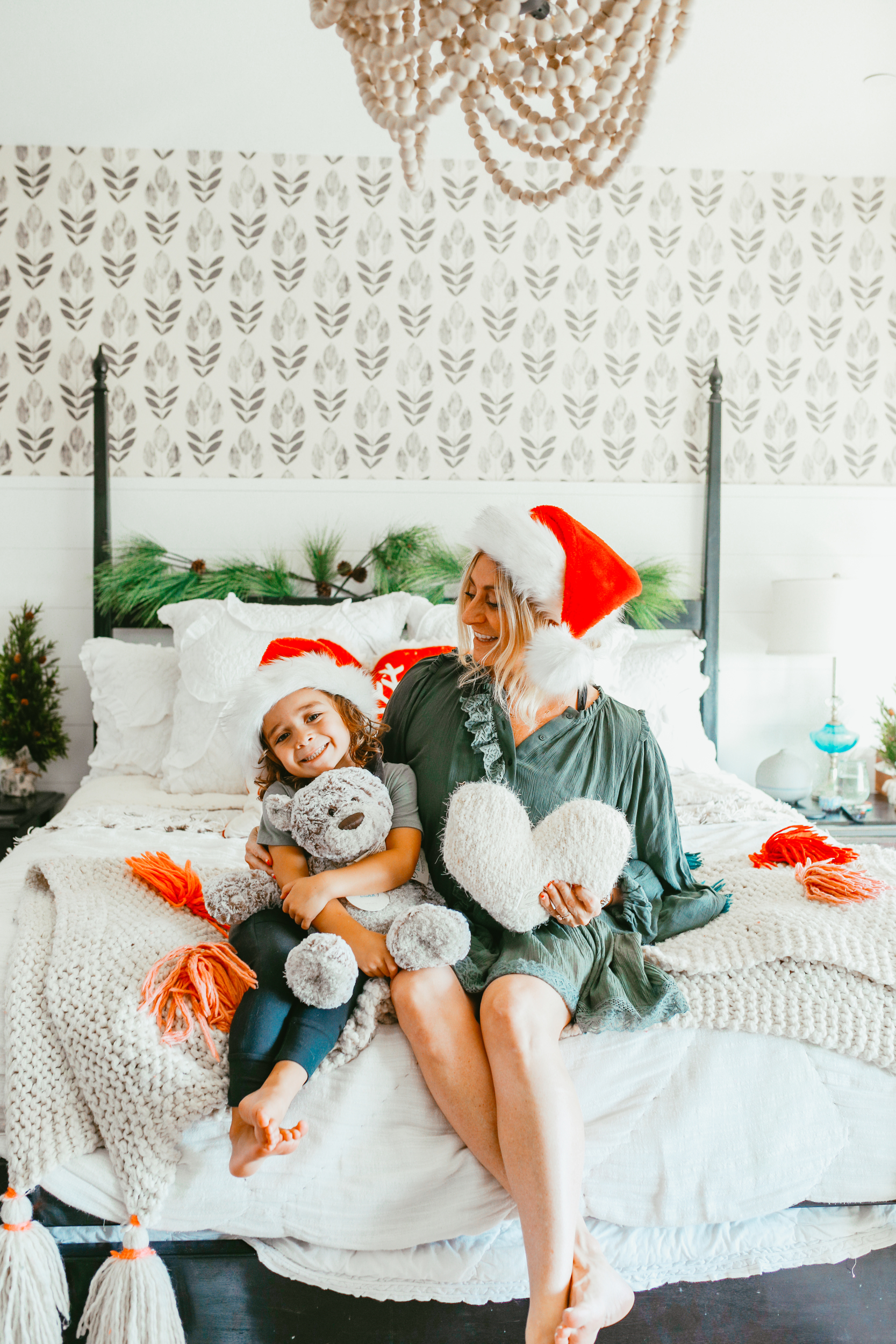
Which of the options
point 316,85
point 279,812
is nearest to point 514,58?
point 279,812

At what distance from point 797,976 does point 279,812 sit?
29.5 inches

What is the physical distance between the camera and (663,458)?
3035 mm

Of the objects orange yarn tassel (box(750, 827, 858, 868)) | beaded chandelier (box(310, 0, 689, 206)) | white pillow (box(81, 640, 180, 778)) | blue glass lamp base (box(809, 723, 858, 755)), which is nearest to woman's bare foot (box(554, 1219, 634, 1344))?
orange yarn tassel (box(750, 827, 858, 868))

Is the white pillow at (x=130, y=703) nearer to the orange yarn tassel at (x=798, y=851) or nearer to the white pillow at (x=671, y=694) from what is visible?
the white pillow at (x=671, y=694)

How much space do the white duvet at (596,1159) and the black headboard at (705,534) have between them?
1803 mm

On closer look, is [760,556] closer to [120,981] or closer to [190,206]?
[190,206]

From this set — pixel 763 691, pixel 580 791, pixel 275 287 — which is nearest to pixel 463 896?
pixel 580 791

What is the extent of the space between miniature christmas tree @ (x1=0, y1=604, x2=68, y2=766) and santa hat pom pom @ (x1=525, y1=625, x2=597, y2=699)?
1.99 meters

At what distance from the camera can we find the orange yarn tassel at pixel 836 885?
1.38 m

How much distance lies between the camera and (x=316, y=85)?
249 centimetres

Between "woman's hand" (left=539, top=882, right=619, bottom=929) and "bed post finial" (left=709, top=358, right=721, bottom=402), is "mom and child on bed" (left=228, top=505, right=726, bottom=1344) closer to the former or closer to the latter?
"woman's hand" (left=539, top=882, right=619, bottom=929)

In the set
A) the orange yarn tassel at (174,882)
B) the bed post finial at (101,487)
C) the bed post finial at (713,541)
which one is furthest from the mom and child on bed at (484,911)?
the bed post finial at (713,541)

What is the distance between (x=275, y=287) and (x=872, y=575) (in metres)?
2.24

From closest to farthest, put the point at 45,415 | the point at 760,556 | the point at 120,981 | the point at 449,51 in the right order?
the point at 449,51, the point at 120,981, the point at 45,415, the point at 760,556
